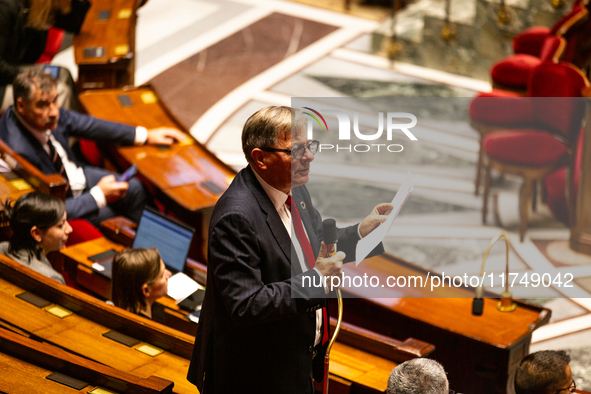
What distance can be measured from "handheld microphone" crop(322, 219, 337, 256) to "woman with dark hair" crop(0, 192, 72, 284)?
1431mm

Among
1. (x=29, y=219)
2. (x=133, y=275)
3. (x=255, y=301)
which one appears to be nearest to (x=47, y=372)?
(x=133, y=275)

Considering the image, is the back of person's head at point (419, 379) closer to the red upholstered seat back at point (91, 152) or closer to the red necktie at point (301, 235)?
the red necktie at point (301, 235)

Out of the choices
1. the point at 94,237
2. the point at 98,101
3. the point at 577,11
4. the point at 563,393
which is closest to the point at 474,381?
the point at 563,393

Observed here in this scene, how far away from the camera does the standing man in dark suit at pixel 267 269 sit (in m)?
1.86

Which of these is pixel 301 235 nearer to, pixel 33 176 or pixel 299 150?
pixel 299 150

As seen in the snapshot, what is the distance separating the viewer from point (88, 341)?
2533 millimetres

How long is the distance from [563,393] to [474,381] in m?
0.62

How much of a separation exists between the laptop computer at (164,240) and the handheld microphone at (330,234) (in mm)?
1324

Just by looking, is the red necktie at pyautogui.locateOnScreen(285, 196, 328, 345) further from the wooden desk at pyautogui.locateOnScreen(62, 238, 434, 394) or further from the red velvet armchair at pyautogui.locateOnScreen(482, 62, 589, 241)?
the red velvet armchair at pyautogui.locateOnScreen(482, 62, 589, 241)

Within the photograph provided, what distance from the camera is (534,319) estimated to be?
122 inches

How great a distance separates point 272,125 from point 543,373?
4.03ft

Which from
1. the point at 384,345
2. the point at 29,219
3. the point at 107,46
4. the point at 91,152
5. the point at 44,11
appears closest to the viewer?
the point at 384,345

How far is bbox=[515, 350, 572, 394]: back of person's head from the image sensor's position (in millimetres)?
2396

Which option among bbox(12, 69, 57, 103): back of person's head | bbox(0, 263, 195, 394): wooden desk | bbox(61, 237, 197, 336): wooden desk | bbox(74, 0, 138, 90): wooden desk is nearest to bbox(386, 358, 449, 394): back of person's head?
bbox(0, 263, 195, 394): wooden desk
